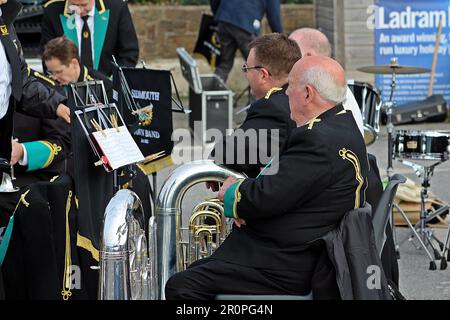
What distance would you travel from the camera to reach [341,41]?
1152 centimetres

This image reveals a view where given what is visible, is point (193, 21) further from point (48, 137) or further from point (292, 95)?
point (292, 95)

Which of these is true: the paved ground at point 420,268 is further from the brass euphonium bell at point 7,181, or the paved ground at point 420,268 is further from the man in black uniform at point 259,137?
the brass euphonium bell at point 7,181

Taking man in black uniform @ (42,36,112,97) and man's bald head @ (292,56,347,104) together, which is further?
man in black uniform @ (42,36,112,97)

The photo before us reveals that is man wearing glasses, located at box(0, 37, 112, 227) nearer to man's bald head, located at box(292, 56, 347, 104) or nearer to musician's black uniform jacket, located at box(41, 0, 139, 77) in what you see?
man's bald head, located at box(292, 56, 347, 104)

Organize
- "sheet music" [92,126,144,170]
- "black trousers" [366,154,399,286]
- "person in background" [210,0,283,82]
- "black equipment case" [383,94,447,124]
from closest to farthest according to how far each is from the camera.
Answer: "sheet music" [92,126,144,170] → "black trousers" [366,154,399,286] → "black equipment case" [383,94,447,124] → "person in background" [210,0,283,82]

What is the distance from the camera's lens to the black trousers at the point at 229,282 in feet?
12.7

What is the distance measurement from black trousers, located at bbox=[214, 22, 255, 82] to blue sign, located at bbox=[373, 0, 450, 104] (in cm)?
133

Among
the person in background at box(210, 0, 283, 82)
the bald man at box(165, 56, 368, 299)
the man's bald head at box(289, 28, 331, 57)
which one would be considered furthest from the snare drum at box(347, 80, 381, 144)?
the person in background at box(210, 0, 283, 82)

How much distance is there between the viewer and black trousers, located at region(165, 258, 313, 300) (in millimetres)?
3865

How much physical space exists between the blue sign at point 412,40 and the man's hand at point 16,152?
5697 mm

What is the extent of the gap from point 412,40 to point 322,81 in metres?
6.82

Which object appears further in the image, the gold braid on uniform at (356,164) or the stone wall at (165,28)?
the stone wall at (165,28)

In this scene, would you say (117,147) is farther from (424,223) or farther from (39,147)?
(424,223)

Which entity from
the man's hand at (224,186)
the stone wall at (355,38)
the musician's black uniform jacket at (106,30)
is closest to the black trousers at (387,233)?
the man's hand at (224,186)
